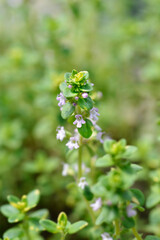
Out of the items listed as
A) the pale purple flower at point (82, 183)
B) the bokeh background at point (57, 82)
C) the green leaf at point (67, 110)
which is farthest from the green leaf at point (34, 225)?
the bokeh background at point (57, 82)

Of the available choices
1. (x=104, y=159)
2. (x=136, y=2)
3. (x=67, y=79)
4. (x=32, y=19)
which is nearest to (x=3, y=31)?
(x=32, y=19)

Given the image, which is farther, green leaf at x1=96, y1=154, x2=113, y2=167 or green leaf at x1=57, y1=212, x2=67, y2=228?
green leaf at x1=57, y1=212, x2=67, y2=228

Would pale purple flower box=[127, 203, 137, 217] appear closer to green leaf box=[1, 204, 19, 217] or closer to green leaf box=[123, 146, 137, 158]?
green leaf box=[123, 146, 137, 158]

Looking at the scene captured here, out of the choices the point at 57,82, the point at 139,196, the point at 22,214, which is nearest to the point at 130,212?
the point at 139,196

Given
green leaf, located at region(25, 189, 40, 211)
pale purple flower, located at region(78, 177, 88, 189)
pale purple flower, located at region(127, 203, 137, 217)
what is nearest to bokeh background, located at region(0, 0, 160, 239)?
green leaf, located at region(25, 189, 40, 211)

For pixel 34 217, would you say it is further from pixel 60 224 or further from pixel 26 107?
pixel 26 107
